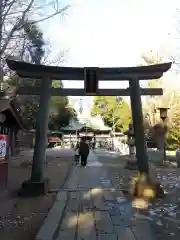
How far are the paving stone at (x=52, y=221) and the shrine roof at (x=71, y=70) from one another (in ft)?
13.9

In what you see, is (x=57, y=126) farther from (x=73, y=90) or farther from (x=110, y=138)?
(x=73, y=90)

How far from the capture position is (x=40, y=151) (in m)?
9.97

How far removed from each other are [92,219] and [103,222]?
32 centimetres

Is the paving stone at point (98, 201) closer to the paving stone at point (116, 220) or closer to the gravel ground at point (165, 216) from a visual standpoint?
the paving stone at point (116, 220)

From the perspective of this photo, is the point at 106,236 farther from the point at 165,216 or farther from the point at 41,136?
the point at 41,136

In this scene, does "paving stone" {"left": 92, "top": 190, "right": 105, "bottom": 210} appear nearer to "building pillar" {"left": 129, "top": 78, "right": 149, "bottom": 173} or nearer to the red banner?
"building pillar" {"left": 129, "top": 78, "right": 149, "bottom": 173}

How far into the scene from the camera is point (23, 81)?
70.1ft

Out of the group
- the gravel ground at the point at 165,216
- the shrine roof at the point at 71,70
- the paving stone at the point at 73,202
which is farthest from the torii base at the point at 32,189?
the shrine roof at the point at 71,70

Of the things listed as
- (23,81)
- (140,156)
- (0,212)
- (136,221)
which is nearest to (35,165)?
(0,212)

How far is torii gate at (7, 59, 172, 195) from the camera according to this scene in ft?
33.0

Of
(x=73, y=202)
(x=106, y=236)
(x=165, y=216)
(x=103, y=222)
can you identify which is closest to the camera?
(x=106, y=236)

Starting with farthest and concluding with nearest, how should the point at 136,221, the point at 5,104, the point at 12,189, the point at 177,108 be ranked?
the point at 177,108 < the point at 5,104 < the point at 12,189 < the point at 136,221

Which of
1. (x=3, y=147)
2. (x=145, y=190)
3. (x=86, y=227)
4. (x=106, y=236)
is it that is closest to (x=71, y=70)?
(x=3, y=147)

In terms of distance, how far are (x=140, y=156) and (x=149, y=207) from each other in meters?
2.22
